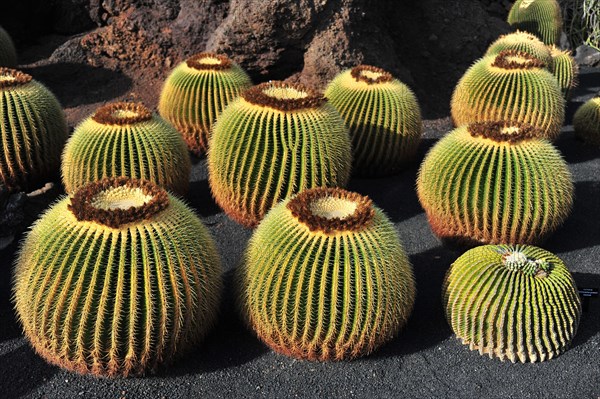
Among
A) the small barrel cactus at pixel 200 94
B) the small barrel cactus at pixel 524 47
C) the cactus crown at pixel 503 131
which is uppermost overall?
the cactus crown at pixel 503 131

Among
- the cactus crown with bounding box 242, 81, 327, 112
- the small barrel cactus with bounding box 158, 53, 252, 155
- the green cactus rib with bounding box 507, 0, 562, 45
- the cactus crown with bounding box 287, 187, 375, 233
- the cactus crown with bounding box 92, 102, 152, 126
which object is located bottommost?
the green cactus rib with bounding box 507, 0, 562, 45

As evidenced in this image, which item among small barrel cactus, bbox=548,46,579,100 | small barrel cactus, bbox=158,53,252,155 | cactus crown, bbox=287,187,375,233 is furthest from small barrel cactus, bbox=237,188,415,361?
small barrel cactus, bbox=548,46,579,100

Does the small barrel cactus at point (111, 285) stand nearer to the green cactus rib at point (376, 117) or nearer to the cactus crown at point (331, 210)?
the cactus crown at point (331, 210)

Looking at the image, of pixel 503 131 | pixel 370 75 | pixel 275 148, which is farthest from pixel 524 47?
pixel 275 148

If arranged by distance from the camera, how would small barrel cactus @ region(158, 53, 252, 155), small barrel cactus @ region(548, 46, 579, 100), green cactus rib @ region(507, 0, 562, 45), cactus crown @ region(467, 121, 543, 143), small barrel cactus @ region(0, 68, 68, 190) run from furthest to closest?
green cactus rib @ region(507, 0, 562, 45) < small barrel cactus @ region(548, 46, 579, 100) < small barrel cactus @ region(158, 53, 252, 155) < small barrel cactus @ region(0, 68, 68, 190) < cactus crown @ region(467, 121, 543, 143)

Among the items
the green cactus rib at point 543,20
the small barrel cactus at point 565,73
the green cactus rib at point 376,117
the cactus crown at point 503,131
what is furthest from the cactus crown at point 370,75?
the green cactus rib at point 543,20

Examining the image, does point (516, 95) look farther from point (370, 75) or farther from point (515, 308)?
point (515, 308)

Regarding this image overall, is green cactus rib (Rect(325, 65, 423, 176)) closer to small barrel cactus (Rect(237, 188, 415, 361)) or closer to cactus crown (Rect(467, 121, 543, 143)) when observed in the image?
cactus crown (Rect(467, 121, 543, 143))
